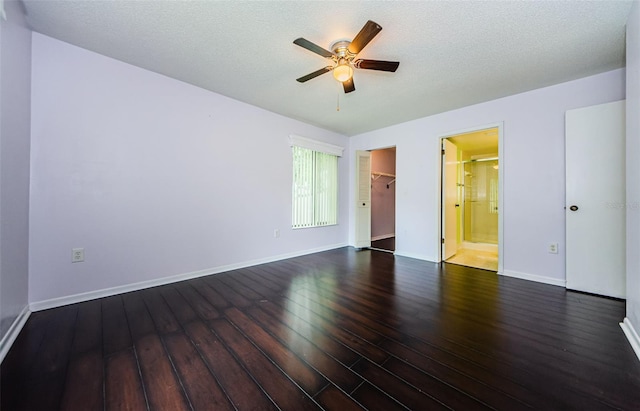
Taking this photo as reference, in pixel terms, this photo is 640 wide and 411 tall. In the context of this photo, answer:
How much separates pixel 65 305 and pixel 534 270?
496 centimetres

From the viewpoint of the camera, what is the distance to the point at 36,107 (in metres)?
2.03

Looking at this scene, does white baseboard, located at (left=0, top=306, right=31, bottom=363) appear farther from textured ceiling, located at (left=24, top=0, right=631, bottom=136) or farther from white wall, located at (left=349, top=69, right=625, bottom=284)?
white wall, located at (left=349, top=69, right=625, bottom=284)

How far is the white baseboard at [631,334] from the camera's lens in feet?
4.97

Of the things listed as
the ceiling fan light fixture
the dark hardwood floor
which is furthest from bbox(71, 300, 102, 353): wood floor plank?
the ceiling fan light fixture

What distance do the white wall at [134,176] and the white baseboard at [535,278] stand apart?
10.7ft

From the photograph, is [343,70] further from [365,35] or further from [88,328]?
[88,328]

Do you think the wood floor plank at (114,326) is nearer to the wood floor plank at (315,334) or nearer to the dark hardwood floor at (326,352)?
the dark hardwood floor at (326,352)

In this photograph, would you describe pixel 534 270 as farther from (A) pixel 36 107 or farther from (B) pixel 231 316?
(A) pixel 36 107

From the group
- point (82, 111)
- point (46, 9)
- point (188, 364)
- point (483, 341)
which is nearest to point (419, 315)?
point (483, 341)

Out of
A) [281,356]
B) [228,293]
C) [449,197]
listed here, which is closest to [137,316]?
[228,293]

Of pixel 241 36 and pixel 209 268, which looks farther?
pixel 209 268

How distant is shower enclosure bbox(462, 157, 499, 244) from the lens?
5465mm

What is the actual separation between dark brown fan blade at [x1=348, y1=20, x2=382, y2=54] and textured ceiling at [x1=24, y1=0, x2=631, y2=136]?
0.18m

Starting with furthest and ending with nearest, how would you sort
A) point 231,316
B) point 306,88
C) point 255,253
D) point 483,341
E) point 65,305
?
point 255,253 → point 306,88 → point 65,305 → point 231,316 → point 483,341
